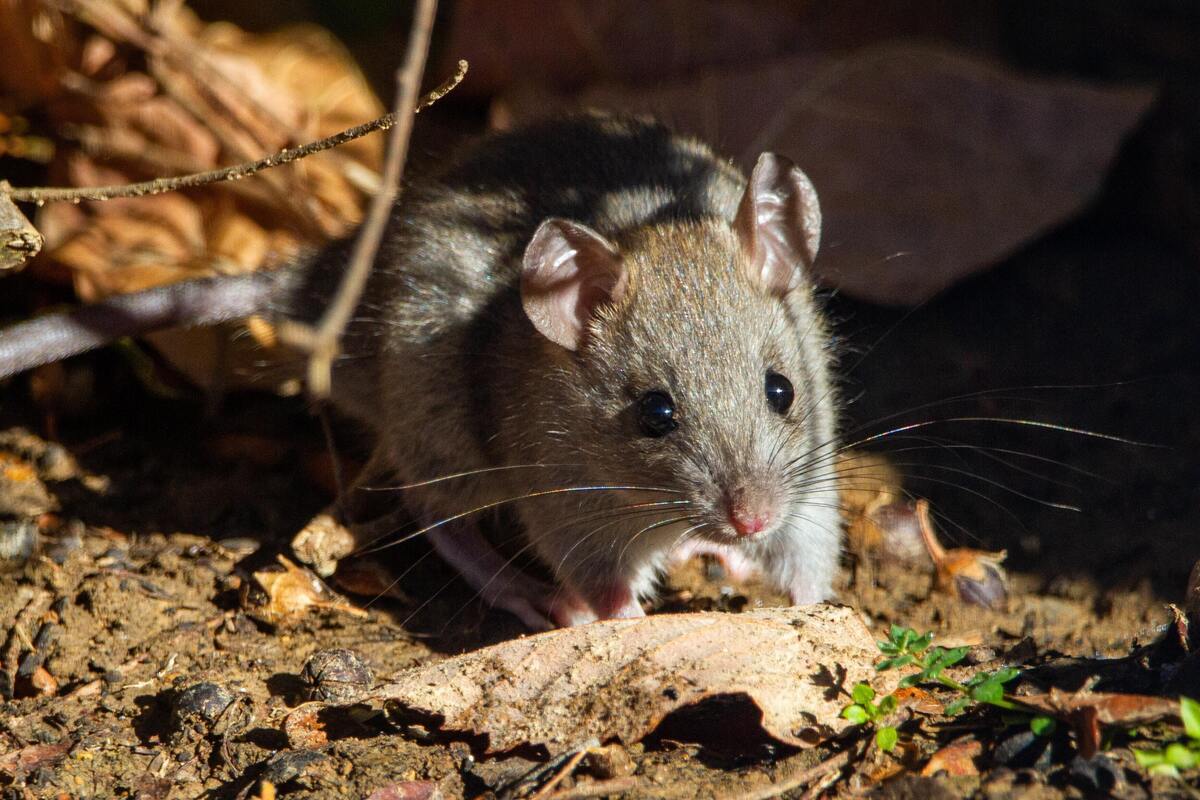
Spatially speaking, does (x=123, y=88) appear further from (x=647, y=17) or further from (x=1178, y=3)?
(x=1178, y=3)

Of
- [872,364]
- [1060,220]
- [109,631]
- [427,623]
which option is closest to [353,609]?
[427,623]

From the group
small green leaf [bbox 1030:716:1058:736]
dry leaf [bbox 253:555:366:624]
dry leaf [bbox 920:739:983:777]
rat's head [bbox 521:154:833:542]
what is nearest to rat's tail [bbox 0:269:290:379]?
dry leaf [bbox 253:555:366:624]

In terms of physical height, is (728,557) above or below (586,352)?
below

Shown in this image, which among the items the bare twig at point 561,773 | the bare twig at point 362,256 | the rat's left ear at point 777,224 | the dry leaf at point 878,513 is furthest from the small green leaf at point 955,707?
the bare twig at point 362,256

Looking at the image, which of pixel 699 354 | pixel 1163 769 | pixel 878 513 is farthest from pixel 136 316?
pixel 1163 769

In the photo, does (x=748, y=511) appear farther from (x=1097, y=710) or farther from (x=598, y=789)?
(x=1097, y=710)

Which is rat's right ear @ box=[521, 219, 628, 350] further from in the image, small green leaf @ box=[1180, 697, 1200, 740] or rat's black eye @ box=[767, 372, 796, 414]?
small green leaf @ box=[1180, 697, 1200, 740]

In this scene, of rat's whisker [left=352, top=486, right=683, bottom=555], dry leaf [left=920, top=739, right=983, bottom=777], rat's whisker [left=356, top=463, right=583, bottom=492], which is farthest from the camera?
rat's whisker [left=356, top=463, right=583, bottom=492]
